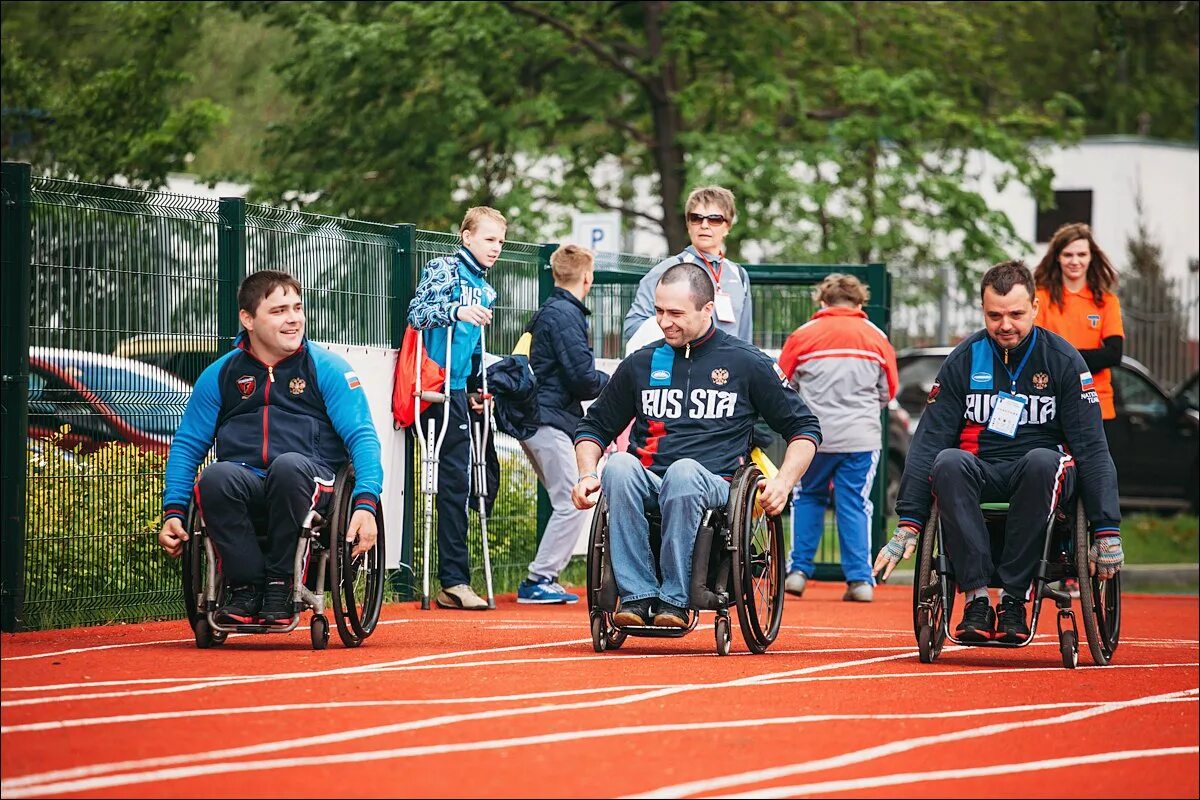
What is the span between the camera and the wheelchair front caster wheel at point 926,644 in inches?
333

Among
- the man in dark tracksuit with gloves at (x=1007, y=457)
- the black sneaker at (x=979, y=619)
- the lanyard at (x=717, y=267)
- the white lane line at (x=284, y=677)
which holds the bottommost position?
the white lane line at (x=284, y=677)

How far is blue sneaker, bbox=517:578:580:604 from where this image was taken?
12148 millimetres

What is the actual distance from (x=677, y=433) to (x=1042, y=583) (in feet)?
5.29

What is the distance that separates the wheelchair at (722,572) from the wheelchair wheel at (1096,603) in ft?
4.12

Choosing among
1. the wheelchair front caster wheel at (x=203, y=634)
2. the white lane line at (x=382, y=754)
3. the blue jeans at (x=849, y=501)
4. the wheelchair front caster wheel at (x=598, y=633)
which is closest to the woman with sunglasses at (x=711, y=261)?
the wheelchair front caster wheel at (x=598, y=633)

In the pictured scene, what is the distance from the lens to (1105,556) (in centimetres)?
832

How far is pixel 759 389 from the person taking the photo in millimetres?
8727

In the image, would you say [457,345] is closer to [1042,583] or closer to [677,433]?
[677,433]

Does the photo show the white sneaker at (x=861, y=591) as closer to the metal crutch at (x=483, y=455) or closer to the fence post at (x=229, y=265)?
the metal crutch at (x=483, y=455)

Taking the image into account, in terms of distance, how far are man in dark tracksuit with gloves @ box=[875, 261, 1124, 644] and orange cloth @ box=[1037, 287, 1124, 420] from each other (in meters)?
3.27

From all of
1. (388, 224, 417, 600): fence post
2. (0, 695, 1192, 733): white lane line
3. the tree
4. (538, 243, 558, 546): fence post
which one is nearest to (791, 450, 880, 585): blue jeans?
(538, 243, 558, 546): fence post

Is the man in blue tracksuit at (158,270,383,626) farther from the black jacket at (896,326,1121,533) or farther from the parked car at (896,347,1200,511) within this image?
the parked car at (896,347,1200,511)

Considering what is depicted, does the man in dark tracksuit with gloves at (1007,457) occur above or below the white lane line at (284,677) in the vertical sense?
above

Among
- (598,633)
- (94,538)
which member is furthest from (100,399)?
(598,633)
